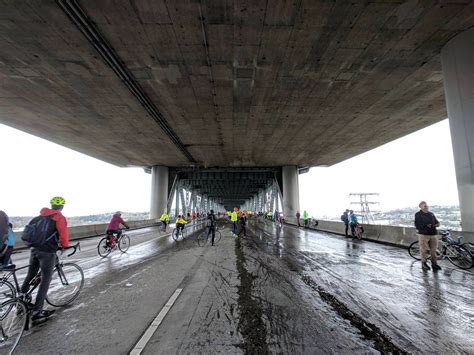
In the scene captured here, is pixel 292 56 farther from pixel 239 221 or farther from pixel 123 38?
pixel 239 221

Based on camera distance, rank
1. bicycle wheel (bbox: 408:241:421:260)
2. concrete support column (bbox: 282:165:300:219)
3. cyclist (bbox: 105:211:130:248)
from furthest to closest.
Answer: concrete support column (bbox: 282:165:300:219) < cyclist (bbox: 105:211:130:248) < bicycle wheel (bbox: 408:241:421:260)

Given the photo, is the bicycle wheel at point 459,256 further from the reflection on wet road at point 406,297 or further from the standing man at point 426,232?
the standing man at point 426,232

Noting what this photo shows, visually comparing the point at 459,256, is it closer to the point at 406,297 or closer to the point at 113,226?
the point at 406,297

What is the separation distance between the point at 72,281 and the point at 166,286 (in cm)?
216

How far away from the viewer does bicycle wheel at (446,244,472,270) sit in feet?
26.8

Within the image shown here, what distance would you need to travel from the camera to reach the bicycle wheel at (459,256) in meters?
8.16

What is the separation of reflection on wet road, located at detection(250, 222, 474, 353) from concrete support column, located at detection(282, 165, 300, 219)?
32.3 m

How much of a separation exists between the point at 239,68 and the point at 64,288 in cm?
1125

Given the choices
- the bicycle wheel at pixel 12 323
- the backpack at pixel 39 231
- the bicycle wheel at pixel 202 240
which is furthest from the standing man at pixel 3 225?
the bicycle wheel at pixel 202 240

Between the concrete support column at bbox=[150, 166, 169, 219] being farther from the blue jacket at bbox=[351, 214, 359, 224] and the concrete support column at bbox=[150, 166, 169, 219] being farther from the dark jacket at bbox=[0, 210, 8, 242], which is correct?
the dark jacket at bbox=[0, 210, 8, 242]

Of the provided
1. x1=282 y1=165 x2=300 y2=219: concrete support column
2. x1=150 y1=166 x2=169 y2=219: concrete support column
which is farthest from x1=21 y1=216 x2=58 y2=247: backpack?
x1=282 y1=165 x2=300 y2=219: concrete support column

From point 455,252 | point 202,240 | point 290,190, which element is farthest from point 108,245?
point 290,190

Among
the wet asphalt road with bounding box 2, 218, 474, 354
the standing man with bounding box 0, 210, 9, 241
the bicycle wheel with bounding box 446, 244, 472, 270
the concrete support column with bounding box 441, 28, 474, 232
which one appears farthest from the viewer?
the concrete support column with bounding box 441, 28, 474, 232

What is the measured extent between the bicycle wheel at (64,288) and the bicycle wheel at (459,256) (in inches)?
425
